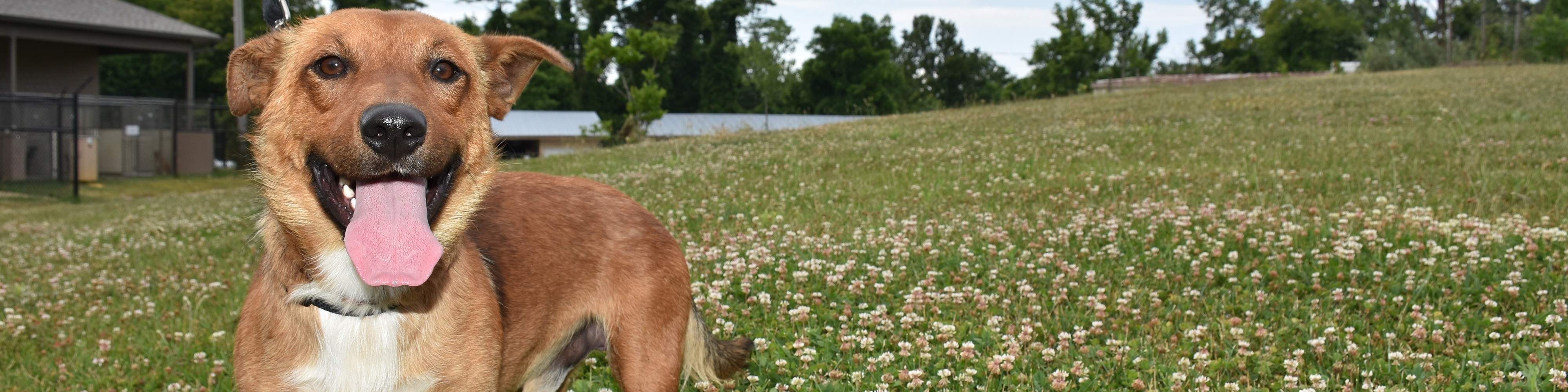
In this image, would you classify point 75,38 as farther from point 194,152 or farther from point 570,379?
point 570,379

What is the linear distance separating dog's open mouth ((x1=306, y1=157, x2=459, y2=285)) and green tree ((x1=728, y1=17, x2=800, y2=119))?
73930 mm

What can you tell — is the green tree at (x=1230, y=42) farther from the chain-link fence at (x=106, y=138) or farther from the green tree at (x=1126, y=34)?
the chain-link fence at (x=106, y=138)

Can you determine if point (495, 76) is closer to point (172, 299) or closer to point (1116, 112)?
point (172, 299)

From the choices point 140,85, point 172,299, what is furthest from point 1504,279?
point 140,85

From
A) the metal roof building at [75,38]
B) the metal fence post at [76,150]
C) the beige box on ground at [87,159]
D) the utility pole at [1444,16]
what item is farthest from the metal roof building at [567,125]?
the utility pole at [1444,16]

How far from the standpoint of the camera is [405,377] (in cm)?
308

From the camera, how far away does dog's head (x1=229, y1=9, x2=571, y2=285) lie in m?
2.77

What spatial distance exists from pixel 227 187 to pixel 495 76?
28522 millimetres

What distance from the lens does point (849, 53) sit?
237 ft

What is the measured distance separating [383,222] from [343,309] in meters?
0.39

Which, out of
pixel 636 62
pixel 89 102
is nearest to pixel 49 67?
pixel 89 102

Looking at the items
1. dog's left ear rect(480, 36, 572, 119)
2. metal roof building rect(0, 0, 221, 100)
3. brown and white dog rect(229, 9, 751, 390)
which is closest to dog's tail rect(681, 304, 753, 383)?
brown and white dog rect(229, 9, 751, 390)

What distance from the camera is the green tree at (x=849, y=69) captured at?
7256 centimetres

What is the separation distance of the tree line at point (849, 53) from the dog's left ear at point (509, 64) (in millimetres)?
33751
